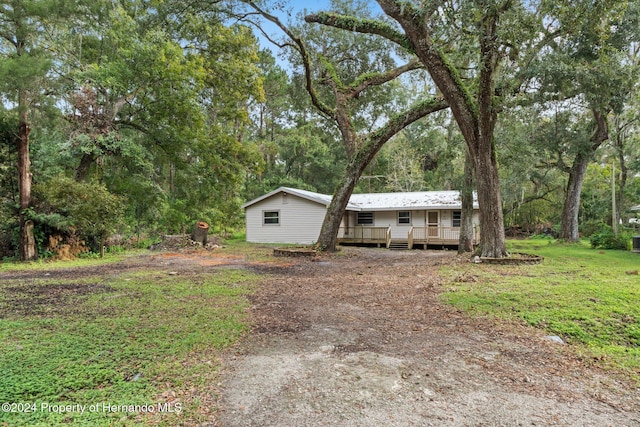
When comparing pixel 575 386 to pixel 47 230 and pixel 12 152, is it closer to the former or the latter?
pixel 47 230

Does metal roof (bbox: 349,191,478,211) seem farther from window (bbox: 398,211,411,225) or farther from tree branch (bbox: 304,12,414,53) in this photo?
tree branch (bbox: 304,12,414,53)

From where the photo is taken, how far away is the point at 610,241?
1552 cm

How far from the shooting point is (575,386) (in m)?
3.02

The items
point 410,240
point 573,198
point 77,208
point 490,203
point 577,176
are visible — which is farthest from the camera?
point 410,240

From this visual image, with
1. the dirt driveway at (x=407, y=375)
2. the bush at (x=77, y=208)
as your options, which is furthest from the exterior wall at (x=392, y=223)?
the dirt driveway at (x=407, y=375)

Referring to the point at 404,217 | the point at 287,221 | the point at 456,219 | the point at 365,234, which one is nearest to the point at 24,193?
the point at 287,221

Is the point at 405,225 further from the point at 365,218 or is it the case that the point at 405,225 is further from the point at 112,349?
the point at 112,349

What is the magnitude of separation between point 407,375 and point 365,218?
727 inches

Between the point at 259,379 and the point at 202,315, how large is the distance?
88.6 inches

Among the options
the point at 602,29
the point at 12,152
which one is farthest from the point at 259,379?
the point at 12,152

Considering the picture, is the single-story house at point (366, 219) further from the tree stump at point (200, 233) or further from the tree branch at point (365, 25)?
the tree branch at point (365, 25)

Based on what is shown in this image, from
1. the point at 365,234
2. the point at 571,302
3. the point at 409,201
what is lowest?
the point at 571,302

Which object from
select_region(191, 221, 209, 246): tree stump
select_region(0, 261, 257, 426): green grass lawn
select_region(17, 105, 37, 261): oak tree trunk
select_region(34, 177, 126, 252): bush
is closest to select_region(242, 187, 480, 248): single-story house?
select_region(191, 221, 209, 246): tree stump

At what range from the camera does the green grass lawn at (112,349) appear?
2602 mm
